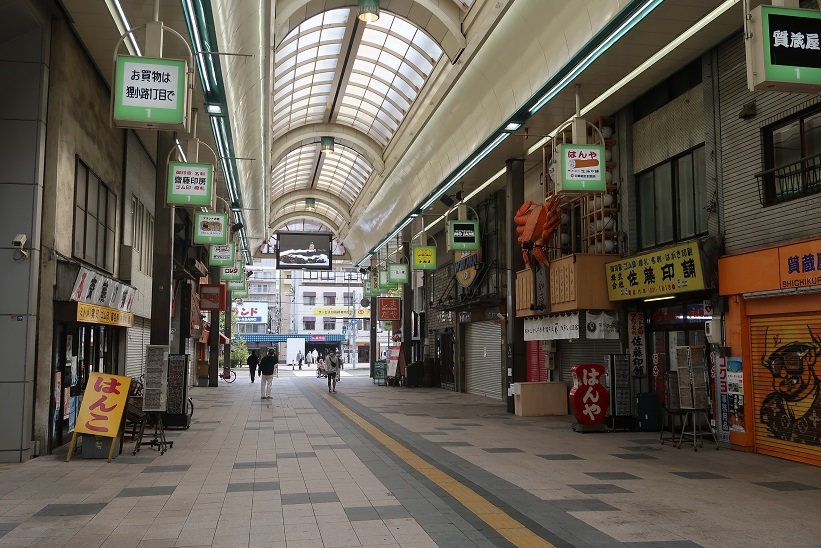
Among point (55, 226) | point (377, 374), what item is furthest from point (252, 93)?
point (377, 374)

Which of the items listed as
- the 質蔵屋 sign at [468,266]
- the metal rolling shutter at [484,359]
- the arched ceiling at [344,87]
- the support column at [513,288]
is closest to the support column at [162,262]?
the arched ceiling at [344,87]

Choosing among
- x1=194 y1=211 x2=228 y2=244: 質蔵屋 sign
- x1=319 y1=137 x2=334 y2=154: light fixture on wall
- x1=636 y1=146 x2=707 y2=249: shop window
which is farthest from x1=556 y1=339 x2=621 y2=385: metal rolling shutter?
x1=319 y1=137 x2=334 y2=154: light fixture on wall

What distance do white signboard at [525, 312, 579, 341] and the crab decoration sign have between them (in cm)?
125

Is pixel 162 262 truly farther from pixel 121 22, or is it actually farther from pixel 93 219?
pixel 121 22

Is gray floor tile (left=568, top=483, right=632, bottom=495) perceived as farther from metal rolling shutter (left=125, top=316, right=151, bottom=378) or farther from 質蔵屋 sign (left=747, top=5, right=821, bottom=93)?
metal rolling shutter (left=125, top=316, right=151, bottom=378)

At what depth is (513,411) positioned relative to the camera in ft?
55.3

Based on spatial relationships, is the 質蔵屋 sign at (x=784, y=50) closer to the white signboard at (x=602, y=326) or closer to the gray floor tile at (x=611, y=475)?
the gray floor tile at (x=611, y=475)

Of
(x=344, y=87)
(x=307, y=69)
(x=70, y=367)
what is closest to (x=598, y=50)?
(x=70, y=367)

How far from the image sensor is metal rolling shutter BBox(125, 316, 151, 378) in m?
16.2

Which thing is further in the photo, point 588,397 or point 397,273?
point 397,273

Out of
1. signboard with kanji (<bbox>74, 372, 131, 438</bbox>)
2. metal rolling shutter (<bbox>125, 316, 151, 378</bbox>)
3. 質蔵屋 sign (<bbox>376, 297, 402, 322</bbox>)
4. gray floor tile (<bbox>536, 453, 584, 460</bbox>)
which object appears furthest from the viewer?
質蔵屋 sign (<bbox>376, 297, 402, 322</bbox>)

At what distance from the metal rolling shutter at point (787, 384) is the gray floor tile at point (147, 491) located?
7.81 m

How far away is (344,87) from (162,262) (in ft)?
39.1

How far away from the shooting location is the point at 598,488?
7656 mm
